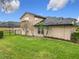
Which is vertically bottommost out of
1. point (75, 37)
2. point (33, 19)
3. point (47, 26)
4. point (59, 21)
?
point (75, 37)

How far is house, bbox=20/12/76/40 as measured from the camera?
34.3 metres

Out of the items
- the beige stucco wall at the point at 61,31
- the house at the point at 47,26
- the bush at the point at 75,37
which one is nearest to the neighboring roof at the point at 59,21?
the house at the point at 47,26

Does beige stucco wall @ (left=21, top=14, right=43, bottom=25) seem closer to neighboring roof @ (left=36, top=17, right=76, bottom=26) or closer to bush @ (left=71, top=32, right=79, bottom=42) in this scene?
neighboring roof @ (left=36, top=17, right=76, bottom=26)

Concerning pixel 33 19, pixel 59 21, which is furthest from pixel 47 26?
pixel 33 19

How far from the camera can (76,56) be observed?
1720 centimetres

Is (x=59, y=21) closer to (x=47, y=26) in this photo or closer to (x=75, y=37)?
(x=47, y=26)

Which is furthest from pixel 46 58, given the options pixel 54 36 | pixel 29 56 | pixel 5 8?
pixel 54 36

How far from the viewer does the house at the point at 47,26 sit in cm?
3431

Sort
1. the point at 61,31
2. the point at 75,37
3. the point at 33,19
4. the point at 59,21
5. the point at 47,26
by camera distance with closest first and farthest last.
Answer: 1. the point at 75,37
2. the point at 61,31
3. the point at 59,21
4. the point at 47,26
5. the point at 33,19

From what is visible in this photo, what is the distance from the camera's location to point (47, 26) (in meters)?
39.4

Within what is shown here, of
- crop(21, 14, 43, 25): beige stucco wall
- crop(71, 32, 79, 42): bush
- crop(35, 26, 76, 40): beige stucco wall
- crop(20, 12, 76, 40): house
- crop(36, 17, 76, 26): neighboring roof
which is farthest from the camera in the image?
crop(21, 14, 43, 25): beige stucco wall

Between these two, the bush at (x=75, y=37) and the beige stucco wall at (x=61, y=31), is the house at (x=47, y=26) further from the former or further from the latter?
the bush at (x=75, y=37)

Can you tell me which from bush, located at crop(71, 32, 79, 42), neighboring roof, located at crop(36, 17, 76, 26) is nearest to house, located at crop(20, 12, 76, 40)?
neighboring roof, located at crop(36, 17, 76, 26)

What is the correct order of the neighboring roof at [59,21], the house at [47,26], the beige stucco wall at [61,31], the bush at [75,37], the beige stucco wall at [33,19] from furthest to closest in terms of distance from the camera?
the beige stucco wall at [33,19] → the house at [47,26] → the neighboring roof at [59,21] → the beige stucco wall at [61,31] → the bush at [75,37]
